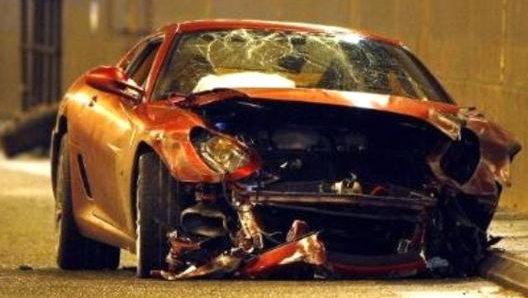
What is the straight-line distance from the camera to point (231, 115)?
9.16 m

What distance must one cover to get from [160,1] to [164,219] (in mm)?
14583

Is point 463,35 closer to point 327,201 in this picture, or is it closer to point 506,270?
point 506,270

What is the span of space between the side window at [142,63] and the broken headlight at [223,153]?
1473mm

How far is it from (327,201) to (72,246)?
2.48 metres

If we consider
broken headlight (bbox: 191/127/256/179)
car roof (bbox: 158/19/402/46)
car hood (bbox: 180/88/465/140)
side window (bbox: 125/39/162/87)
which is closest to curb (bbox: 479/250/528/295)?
car hood (bbox: 180/88/465/140)

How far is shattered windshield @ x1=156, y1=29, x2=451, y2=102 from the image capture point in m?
10.0

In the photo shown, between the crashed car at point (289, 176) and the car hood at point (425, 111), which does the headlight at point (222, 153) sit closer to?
the crashed car at point (289, 176)

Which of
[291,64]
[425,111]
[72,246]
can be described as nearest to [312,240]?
[425,111]

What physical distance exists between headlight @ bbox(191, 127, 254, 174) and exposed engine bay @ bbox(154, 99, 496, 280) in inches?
0.4

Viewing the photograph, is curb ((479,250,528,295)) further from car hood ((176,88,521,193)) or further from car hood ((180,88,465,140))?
car hood ((180,88,465,140))

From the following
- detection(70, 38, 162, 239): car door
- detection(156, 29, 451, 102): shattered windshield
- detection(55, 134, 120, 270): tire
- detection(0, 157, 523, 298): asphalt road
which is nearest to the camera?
detection(0, 157, 523, 298): asphalt road

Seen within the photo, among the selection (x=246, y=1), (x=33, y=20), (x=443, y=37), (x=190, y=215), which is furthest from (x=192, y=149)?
(x=33, y=20)

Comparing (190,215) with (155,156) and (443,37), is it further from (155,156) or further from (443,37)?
(443,37)

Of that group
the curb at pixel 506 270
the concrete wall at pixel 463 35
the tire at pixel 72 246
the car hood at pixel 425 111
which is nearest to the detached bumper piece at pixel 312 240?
the car hood at pixel 425 111
